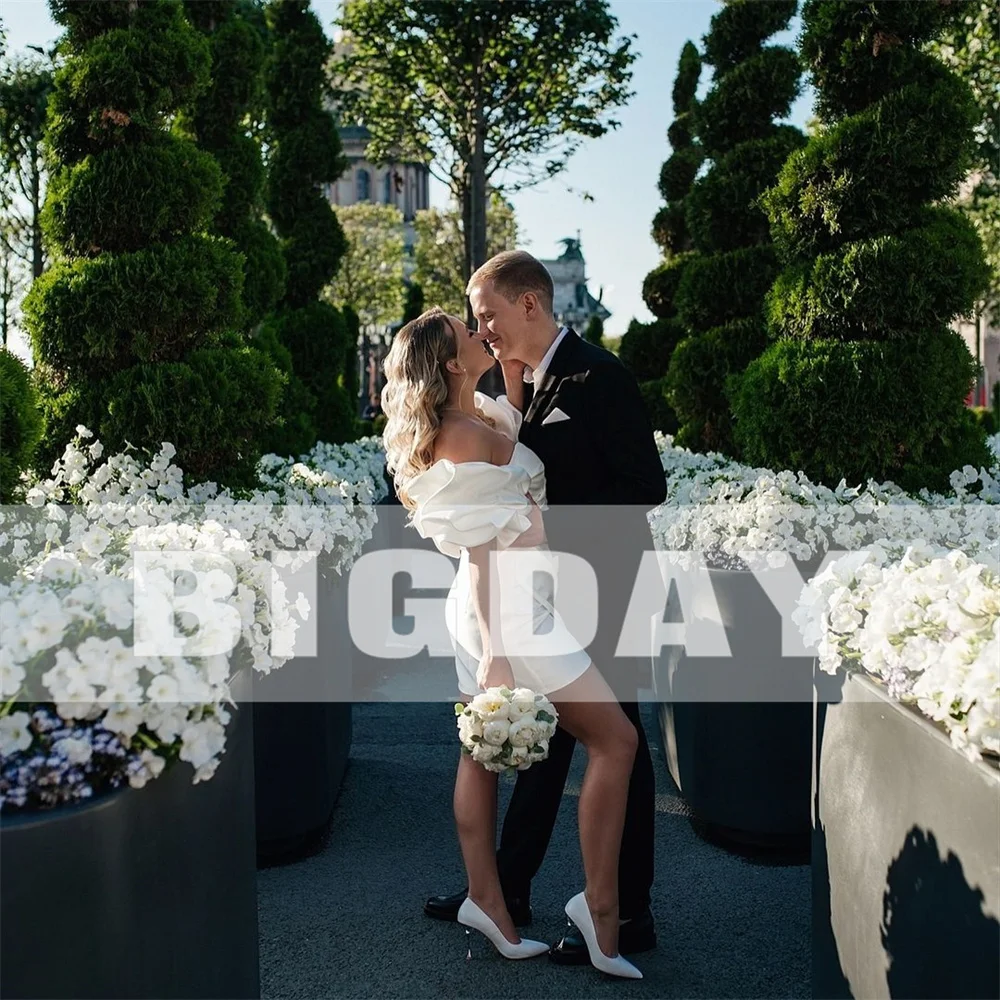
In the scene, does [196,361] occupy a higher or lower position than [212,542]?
higher

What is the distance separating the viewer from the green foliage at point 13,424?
4.42 m

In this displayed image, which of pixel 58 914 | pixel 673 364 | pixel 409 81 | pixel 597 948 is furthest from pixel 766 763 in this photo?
pixel 409 81

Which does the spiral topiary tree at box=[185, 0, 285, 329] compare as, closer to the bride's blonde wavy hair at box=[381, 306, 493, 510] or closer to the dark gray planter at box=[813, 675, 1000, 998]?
the bride's blonde wavy hair at box=[381, 306, 493, 510]

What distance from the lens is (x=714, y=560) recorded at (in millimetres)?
4793

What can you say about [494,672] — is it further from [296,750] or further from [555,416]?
[296,750]

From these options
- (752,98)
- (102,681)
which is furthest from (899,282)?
(102,681)

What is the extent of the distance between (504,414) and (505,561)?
2.38 ft

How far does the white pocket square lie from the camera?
363cm

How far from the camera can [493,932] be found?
11.8ft

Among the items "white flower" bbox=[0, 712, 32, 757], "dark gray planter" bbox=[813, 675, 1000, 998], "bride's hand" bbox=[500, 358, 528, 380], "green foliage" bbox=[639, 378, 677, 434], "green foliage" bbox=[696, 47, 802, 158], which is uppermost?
"green foliage" bbox=[696, 47, 802, 158]

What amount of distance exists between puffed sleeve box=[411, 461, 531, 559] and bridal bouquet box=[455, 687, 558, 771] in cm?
48

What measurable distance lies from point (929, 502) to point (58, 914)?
473cm

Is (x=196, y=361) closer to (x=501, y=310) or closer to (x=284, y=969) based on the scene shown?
(x=501, y=310)

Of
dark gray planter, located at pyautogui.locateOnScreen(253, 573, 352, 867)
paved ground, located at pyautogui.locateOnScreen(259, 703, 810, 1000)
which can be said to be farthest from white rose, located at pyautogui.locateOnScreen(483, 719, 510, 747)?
dark gray planter, located at pyautogui.locateOnScreen(253, 573, 352, 867)
